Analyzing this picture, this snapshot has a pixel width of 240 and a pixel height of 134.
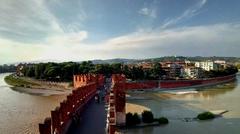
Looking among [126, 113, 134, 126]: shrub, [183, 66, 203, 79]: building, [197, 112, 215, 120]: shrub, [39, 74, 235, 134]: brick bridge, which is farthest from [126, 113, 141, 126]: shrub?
[183, 66, 203, 79]: building

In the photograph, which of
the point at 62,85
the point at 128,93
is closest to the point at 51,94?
the point at 62,85

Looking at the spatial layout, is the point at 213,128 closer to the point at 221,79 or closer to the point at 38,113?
the point at 38,113

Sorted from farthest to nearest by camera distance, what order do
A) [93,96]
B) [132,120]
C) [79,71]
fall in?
1. [79,71]
2. [132,120]
3. [93,96]

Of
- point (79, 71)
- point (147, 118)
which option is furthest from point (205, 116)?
point (79, 71)

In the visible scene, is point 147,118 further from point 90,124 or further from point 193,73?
point 193,73

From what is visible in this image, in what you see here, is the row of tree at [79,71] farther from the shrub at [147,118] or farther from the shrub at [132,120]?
the shrub at [132,120]

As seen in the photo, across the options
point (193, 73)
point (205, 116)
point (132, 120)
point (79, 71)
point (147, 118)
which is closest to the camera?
point (132, 120)

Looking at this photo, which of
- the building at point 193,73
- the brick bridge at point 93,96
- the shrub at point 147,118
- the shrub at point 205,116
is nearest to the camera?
the brick bridge at point 93,96

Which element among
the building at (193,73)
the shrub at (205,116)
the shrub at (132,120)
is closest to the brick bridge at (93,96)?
the shrub at (132,120)
